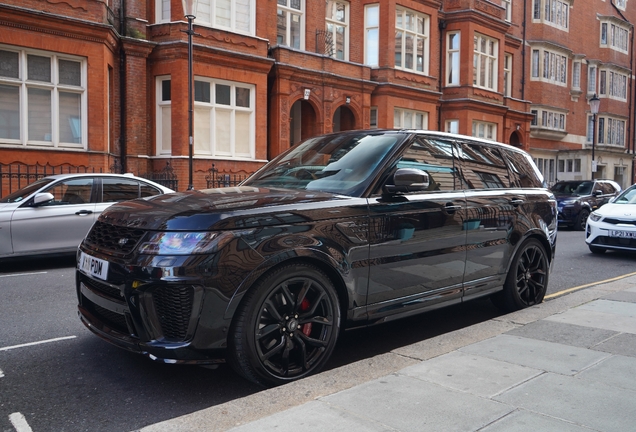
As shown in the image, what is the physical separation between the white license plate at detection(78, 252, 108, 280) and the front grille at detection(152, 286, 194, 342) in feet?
1.76

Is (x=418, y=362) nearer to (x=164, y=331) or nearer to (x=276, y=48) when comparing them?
(x=164, y=331)

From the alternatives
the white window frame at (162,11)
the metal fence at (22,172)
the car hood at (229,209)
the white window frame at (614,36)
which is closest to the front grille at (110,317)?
the car hood at (229,209)

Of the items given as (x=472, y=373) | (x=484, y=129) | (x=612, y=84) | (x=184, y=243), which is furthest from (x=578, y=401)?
(x=612, y=84)

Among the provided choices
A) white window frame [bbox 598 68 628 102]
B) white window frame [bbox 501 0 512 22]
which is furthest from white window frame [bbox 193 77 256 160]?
white window frame [bbox 598 68 628 102]


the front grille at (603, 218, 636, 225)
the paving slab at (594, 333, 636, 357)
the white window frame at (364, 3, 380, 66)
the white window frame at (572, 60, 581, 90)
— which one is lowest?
the paving slab at (594, 333, 636, 357)

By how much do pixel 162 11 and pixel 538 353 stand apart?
56.1 feet

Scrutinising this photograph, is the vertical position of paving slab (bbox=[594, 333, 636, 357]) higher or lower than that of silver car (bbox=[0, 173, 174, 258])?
lower

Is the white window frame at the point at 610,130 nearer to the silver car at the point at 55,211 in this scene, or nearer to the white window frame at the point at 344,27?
the white window frame at the point at 344,27

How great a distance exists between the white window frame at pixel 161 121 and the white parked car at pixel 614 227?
40.8 ft

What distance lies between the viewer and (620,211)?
11.5 m

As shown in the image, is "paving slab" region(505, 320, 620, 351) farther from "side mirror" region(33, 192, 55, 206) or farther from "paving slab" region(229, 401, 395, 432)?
"side mirror" region(33, 192, 55, 206)

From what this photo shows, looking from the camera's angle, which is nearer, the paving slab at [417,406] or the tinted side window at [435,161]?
the paving slab at [417,406]

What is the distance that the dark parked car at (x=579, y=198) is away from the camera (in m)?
19.2

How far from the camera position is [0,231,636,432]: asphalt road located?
3.58 metres
